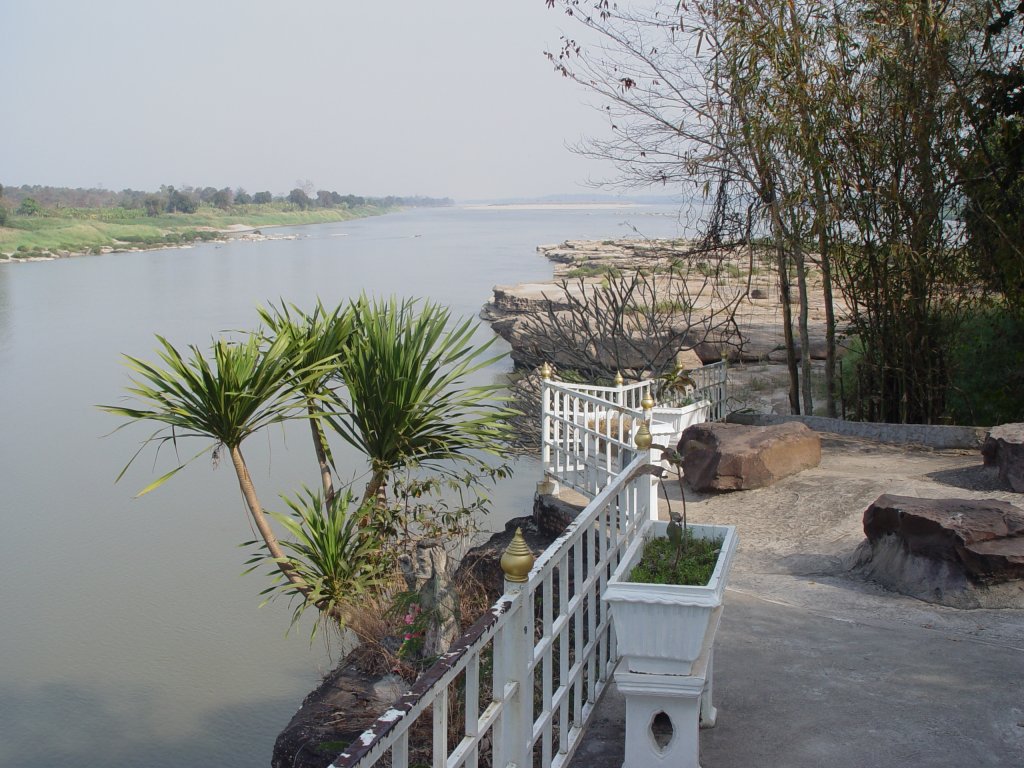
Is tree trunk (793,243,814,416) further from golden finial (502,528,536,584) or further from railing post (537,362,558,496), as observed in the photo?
golden finial (502,528,536,584)

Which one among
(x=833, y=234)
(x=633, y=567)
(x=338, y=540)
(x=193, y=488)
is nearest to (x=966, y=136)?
(x=833, y=234)

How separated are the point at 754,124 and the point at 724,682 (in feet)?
23.2

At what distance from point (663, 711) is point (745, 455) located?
522 centimetres

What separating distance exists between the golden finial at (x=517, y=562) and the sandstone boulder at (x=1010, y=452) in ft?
18.6

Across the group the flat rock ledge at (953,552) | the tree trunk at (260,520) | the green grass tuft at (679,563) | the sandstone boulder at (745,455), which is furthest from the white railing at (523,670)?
the sandstone boulder at (745,455)

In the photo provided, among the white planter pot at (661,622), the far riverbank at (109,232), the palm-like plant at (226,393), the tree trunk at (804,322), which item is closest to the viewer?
the white planter pot at (661,622)

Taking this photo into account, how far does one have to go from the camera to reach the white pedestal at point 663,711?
9.98 ft

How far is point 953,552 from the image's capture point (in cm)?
509

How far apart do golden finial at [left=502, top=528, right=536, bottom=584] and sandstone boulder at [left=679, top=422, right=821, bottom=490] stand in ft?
18.8

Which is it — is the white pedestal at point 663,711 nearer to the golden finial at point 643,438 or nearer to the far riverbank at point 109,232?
the golden finial at point 643,438

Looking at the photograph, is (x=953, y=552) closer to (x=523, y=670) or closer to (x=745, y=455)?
(x=745, y=455)

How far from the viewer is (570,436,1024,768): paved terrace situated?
3.40 metres

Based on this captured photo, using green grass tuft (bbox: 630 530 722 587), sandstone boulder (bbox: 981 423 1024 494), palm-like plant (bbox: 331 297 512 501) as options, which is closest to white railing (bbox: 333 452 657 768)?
green grass tuft (bbox: 630 530 722 587)

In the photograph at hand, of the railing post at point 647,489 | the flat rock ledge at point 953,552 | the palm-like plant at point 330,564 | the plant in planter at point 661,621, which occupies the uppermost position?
the railing post at point 647,489
